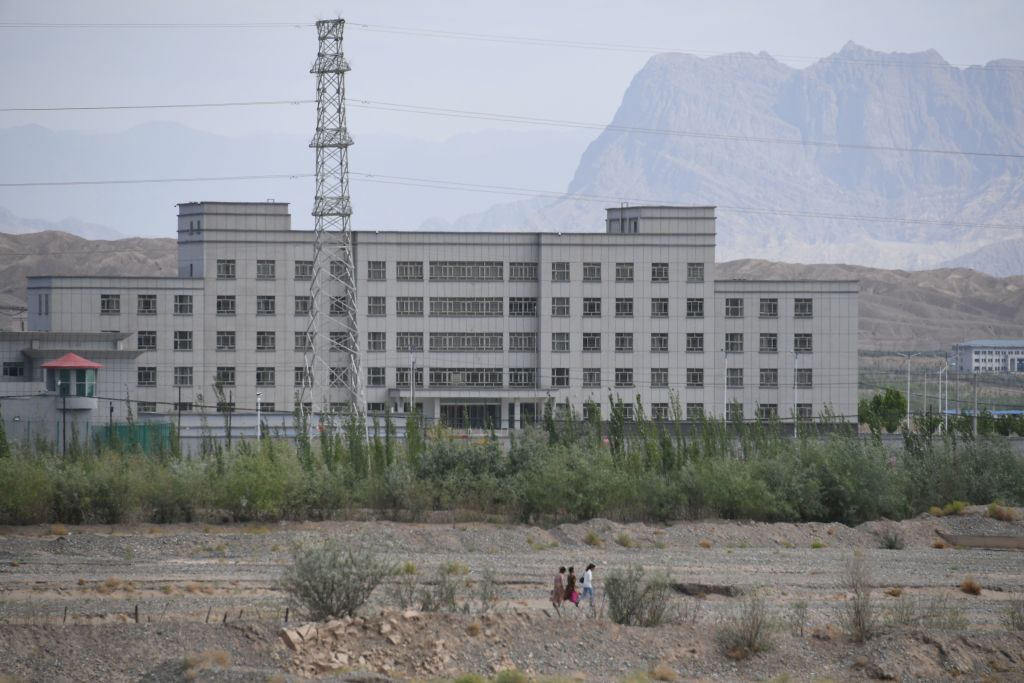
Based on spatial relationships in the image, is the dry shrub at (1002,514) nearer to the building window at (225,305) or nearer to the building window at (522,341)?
the building window at (522,341)

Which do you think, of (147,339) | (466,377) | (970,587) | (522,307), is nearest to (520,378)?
(466,377)

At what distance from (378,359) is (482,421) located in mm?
7874

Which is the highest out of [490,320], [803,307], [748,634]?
[803,307]

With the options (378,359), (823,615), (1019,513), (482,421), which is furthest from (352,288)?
(823,615)

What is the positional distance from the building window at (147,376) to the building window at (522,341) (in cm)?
2227

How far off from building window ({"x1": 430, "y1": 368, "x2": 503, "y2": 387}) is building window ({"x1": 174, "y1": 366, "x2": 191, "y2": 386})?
15.1 meters

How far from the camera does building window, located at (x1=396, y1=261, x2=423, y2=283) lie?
87.9 metres

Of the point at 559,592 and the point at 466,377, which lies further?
the point at 466,377

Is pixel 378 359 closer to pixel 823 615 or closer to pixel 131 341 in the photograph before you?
pixel 131 341

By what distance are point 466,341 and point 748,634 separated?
58.9 m

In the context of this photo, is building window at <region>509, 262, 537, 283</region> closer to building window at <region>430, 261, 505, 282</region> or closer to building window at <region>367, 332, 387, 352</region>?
building window at <region>430, 261, 505, 282</region>

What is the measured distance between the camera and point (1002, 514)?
54.1 m

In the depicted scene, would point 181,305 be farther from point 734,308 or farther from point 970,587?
point 970,587

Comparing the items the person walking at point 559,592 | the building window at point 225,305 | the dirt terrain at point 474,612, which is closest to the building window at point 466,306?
the building window at point 225,305
